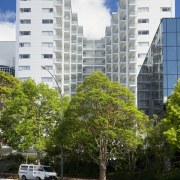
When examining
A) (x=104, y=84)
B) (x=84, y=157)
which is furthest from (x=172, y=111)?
(x=84, y=157)

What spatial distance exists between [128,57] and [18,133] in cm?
5216

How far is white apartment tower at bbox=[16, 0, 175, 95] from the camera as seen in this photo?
92750 millimetres

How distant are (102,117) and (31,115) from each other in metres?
13.3

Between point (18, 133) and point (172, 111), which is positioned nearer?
point (172, 111)

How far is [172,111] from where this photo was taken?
37.0 m

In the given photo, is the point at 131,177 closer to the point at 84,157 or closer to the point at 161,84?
the point at 84,157

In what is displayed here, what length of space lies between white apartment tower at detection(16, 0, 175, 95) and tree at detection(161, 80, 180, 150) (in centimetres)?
5441

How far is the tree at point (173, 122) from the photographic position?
1390 inches

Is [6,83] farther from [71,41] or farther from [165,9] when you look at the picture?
[165,9]

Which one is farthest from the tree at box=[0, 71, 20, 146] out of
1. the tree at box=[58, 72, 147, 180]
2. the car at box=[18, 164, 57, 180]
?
the tree at box=[58, 72, 147, 180]

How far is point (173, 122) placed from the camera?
37.2 m

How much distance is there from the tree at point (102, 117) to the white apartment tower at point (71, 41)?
52.7m

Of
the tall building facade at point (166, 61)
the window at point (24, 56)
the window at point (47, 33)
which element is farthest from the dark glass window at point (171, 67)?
the window at point (47, 33)

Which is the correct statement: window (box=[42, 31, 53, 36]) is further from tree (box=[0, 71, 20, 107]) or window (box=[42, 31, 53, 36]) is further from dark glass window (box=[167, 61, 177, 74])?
dark glass window (box=[167, 61, 177, 74])
